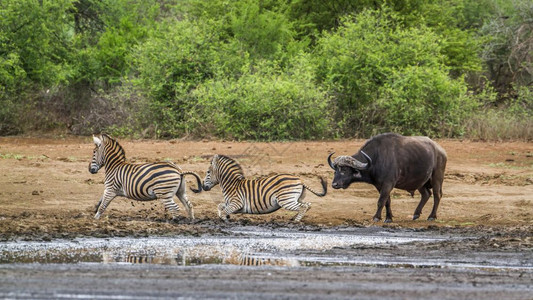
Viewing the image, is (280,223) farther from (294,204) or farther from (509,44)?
(509,44)

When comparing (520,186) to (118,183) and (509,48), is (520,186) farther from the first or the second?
(509,48)

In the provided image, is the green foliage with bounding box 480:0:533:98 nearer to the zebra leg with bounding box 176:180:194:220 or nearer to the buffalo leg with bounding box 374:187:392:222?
the buffalo leg with bounding box 374:187:392:222

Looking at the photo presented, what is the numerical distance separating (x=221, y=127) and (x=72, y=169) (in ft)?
A: 21.3

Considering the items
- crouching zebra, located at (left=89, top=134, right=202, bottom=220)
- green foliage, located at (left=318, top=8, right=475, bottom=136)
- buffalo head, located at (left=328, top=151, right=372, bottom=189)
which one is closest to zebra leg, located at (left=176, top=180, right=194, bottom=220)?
crouching zebra, located at (left=89, top=134, right=202, bottom=220)

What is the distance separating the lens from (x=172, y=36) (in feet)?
86.3

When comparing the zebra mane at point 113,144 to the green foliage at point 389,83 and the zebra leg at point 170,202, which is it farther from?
the green foliage at point 389,83

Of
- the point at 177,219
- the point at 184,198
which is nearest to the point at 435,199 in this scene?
the point at 184,198

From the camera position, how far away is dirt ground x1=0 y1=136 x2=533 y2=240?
13.5 m

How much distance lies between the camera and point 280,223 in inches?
570

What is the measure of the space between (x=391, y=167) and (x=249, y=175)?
4119 mm

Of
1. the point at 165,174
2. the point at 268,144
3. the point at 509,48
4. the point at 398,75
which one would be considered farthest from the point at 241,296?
the point at 509,48

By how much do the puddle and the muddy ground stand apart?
0.15 m

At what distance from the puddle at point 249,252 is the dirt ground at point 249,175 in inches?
Answer: 33.8

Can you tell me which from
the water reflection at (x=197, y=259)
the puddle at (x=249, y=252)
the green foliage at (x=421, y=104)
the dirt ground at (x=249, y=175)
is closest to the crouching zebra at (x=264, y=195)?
the dirt ground at (x=249, y=175)
